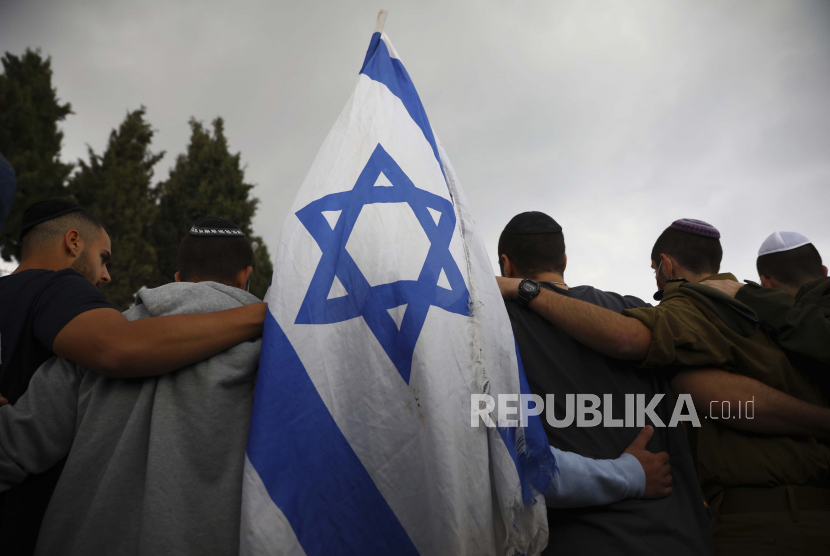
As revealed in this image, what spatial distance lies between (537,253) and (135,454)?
1.79 metres

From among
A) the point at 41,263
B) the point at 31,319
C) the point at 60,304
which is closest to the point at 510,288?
the point at 60,304

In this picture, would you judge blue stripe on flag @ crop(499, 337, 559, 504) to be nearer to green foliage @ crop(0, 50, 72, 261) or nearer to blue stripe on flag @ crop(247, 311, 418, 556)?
blue stripe on flag @ crop(247, 311, 418, 556)

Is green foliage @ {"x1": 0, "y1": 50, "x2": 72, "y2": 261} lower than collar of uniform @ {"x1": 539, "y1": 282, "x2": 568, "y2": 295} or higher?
higher

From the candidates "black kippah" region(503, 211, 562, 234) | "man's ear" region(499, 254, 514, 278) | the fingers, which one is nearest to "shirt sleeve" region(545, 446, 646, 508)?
the fingers

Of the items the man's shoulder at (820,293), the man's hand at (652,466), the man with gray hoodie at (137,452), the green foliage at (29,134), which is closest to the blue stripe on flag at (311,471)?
the man with gray hoodie at (137,452)

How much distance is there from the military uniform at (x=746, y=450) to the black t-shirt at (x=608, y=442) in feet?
0.45

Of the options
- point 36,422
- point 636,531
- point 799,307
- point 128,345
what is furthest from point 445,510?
point 799,307

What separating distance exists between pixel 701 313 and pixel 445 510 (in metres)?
1.34

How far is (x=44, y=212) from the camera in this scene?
2146 mm

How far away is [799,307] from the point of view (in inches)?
85.7

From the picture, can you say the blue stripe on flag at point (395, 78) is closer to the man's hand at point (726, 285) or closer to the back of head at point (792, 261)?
the man's hand at point (726, 285)

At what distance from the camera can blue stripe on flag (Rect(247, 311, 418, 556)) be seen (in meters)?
1.56

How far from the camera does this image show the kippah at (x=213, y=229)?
2221 millimetres

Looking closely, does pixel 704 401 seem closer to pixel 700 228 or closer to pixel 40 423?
pixel 700 228
